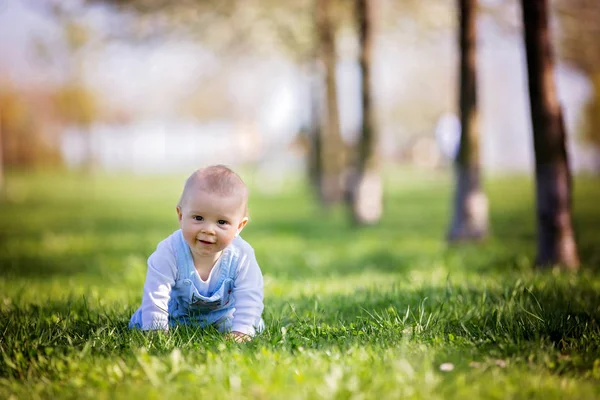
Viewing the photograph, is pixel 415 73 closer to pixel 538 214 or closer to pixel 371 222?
pixel 371 222

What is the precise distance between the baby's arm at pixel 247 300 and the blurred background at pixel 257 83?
4107mm

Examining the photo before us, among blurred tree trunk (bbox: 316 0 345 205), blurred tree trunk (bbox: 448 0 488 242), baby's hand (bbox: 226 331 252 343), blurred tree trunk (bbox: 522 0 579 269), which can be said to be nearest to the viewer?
baby's hand (bbox: 226 331 252 343)

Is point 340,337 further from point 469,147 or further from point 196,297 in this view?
point 469,147

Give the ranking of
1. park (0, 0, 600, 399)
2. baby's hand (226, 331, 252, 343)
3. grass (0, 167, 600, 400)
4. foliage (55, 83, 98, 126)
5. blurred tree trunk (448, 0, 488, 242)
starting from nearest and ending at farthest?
Result: grass (0, 167, 600, 400)
park (0, 0, 600, 399)
baby's hand (226, 331, 252, 343)
blurred tree trunk (448, 0, 488, 242)
foliage (55, 83, 98, 126)

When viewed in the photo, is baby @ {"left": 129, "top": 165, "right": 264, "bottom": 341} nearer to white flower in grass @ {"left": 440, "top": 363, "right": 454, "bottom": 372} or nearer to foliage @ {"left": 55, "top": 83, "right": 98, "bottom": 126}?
white flower in grass @ {"left": 440, "top": 363, "right": 454, "bottom": 372}

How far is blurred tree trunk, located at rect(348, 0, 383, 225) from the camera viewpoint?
1023 cm

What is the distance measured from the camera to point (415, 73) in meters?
26.9

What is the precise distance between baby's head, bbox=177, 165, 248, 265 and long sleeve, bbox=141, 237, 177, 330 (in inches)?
6.8

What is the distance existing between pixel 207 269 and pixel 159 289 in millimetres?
308

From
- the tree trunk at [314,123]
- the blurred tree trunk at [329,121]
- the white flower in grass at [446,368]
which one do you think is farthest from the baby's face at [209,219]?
the tree trunk at [314,123]

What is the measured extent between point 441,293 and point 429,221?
7.03 m

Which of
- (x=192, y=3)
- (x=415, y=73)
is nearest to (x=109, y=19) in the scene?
(x=192, y=3)

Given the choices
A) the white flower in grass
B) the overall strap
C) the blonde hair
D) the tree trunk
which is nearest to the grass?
the white flower in grass

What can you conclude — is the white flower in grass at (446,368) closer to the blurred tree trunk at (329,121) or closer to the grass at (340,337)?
the grass at (340,337)
